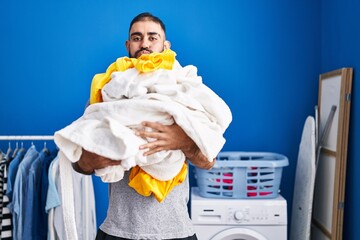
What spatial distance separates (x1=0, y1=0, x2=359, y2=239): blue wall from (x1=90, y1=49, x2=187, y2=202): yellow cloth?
148 centimetres

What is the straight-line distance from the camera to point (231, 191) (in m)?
2.29

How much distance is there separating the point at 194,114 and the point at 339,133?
131 cm

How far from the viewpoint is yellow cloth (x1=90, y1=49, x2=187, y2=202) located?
114cm

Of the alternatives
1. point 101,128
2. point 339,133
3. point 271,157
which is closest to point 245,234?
point 271,157

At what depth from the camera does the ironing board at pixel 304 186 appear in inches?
89.9

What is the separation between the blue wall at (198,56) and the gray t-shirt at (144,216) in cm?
151

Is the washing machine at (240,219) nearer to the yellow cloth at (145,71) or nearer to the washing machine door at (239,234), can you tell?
the washing machine door at (239,234)

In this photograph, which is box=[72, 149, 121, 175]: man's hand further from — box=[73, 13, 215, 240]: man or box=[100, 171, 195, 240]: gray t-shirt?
box=[100, 171, 195, 240]: gray t-shirt

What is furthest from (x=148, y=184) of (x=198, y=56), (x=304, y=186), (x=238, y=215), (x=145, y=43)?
(x=198, y=56)

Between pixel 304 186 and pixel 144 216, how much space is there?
1.47 meters

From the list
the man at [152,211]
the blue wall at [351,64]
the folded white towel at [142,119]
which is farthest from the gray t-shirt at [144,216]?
the blue wall at [351,64]

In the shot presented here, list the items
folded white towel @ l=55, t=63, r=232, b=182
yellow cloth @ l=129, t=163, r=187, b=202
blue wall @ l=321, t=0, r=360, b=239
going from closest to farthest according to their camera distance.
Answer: folded white towel @ l=55, t=63, r=232, b=182, yellow cloth @ l=129, t=163, r=187, b=202, blue wall @ l=321, t=0, r=360, b=239

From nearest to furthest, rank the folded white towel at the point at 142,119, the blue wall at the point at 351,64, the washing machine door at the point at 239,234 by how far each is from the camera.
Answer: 1. the folded white towel at the point at 142,119
2. the blue wall at the point at 351,64
3. the washing machine door at the point at 239,234

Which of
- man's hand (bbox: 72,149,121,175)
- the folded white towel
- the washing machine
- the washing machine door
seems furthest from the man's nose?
the washing machine door
